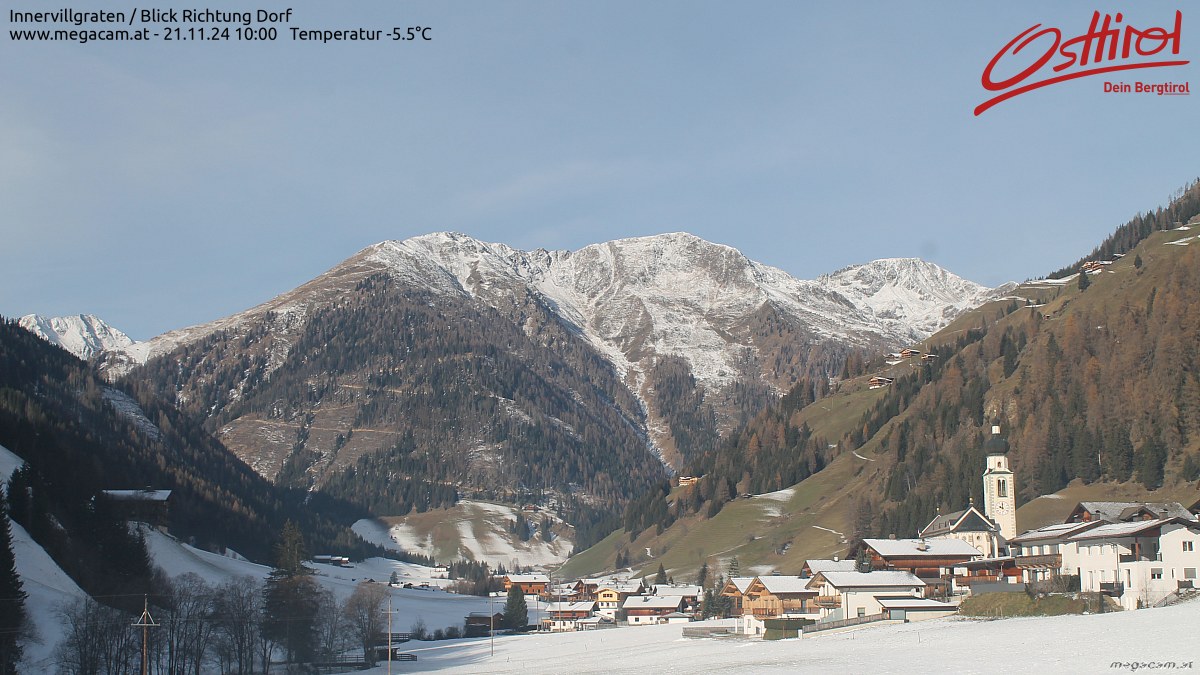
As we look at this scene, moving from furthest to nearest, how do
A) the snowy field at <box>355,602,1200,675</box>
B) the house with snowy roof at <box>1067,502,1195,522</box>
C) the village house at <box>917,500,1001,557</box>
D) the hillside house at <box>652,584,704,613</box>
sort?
the hillside house at <box>652,584,704,613</box> → the village house at <box>917,500,1001,557</box> → the house with snowy roof at <box>1067,502,1195,522</box> → the snowy field at <box>355,602,1200,675</box>

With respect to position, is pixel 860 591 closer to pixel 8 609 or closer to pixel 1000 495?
pixel 1000 495

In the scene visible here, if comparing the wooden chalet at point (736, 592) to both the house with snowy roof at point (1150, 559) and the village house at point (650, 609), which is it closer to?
the village house at point (650, 609)

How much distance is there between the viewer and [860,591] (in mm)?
127688

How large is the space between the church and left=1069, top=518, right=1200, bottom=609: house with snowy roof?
3792cm

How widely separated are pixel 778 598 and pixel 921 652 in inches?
2267

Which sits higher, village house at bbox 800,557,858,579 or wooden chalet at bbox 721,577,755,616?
village house at bbox 800,557,858,579

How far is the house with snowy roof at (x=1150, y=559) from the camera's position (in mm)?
102762

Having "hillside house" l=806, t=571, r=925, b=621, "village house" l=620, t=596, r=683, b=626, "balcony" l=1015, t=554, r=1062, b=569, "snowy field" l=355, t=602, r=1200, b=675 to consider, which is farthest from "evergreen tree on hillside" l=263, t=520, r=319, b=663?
"balcony" l=1015, t=554, r=1062, b=569

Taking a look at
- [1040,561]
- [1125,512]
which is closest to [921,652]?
[1125,512]

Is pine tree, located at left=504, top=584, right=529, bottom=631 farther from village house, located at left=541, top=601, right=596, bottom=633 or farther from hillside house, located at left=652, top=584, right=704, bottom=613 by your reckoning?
hillside house, located at left=652, top=584, right=704, bottom=613

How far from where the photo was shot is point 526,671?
98750 mm

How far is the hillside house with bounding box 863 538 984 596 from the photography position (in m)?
138

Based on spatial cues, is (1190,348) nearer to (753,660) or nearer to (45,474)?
(753,660)

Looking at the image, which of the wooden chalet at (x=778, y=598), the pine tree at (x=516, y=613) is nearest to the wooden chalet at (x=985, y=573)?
the wooden chalet at (x=778, y=598)
